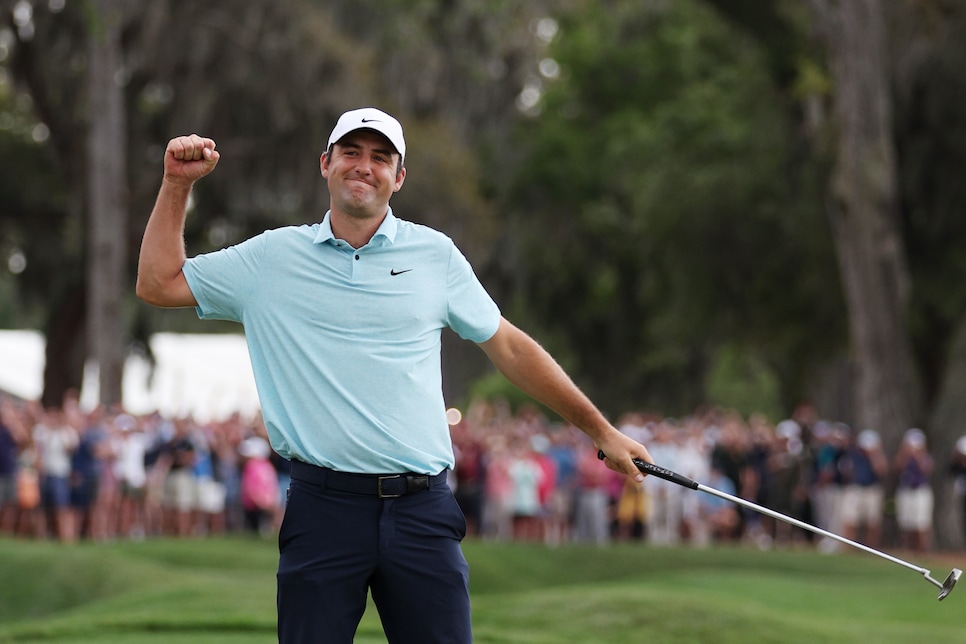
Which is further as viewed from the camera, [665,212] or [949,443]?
[665,212]

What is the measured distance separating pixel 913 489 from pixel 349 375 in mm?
20206

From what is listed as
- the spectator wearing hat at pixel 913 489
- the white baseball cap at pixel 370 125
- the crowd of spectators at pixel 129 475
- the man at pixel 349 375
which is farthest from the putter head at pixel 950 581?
the spectator wearing hat at pixel 913 489

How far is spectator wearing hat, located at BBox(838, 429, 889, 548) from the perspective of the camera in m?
23.3

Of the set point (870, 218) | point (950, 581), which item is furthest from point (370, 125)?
point (870, 218)

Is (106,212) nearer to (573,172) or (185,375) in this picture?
(185,375)

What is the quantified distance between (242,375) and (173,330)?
9.52 metres

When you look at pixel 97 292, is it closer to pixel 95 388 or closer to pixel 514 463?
pixel 95 388

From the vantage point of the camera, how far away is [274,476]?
2114 centimetres

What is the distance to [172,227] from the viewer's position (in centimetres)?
448

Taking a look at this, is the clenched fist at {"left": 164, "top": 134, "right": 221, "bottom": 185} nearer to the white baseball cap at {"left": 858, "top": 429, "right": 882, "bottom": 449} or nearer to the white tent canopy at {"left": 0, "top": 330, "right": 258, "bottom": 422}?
the white baseball cap at {"left": 858, "top": 429, "right": 882, "bottom": 449}

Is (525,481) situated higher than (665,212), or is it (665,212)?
(665,212)

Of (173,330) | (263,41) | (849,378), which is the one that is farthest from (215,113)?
(173,330)

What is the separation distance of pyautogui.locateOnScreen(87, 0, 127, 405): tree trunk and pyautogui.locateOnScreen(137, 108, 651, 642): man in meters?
22.9

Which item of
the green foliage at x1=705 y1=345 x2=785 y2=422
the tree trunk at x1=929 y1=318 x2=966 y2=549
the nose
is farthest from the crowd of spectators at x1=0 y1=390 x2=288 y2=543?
the green foliage at x1=705 y1=345 x2=785 y2=422
